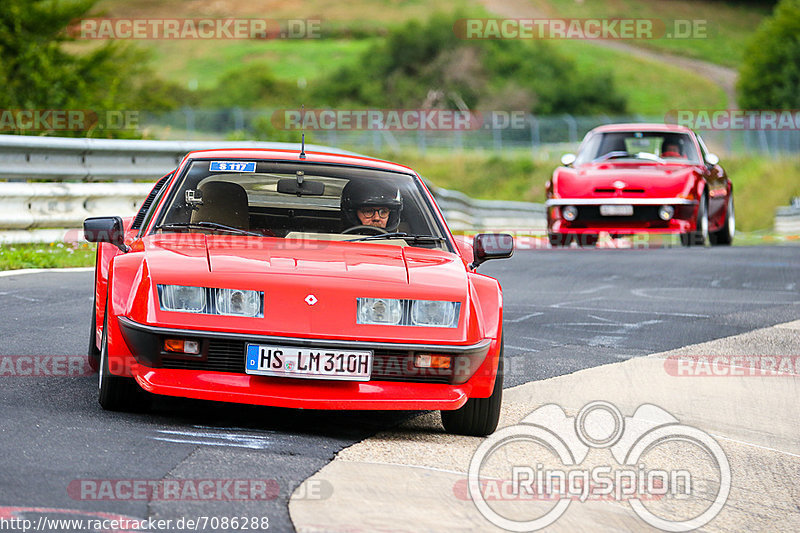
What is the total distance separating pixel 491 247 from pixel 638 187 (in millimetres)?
9616

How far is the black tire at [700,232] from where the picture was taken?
624 inches

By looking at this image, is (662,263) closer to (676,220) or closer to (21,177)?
(676,220)

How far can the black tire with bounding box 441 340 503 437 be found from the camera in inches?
209

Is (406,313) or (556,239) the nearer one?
(406,313)

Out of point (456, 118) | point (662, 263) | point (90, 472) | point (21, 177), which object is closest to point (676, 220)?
point (662, 263)

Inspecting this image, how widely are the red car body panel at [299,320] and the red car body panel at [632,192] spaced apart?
10.2 meters

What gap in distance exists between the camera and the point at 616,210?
1543 cm

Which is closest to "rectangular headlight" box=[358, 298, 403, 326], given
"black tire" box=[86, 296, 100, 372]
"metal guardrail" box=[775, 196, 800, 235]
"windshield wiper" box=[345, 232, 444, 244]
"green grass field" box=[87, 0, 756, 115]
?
"windshield wiper" box=[345, 232, 444, 244]

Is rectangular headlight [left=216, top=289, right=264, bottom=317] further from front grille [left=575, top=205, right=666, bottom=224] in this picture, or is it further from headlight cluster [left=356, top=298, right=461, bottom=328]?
front grille [left=575, top=205, right=666, bottom=224]

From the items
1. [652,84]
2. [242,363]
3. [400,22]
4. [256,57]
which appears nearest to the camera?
[242,363]

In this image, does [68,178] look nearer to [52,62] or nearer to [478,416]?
[478,416]

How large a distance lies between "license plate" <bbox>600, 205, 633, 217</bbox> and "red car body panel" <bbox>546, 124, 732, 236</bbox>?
0.05m

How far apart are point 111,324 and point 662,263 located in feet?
32.7

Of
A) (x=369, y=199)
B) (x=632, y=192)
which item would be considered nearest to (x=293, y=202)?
(x=369, y=199)
